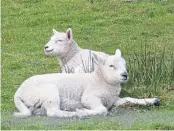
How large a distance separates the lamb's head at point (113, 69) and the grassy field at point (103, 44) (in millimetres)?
475

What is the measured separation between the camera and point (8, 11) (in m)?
27.1

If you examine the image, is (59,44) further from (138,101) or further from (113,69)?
(138,101)

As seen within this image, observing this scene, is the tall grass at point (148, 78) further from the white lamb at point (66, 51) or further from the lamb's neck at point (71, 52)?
the lamb's neck at point (71, 52)

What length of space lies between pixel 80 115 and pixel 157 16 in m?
14.4

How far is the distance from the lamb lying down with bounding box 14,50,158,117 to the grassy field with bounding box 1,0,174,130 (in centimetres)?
25

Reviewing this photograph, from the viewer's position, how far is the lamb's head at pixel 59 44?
15726 mm

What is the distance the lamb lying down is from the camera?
11.9 m

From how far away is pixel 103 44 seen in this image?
22109 millimetres

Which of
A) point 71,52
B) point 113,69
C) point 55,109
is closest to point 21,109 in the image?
point 55,109

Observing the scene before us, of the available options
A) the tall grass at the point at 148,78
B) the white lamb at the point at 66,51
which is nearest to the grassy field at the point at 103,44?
the tall grass at the point at 148,78

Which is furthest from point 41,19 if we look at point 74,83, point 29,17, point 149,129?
point 149,129

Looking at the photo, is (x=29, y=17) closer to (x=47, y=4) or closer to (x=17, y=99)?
(x=47, y=4)

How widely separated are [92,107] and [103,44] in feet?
33.6

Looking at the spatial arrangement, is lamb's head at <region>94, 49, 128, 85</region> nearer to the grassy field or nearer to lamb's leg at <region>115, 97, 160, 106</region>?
lamb's leg at <region>115, 97, 160, 106</region>
